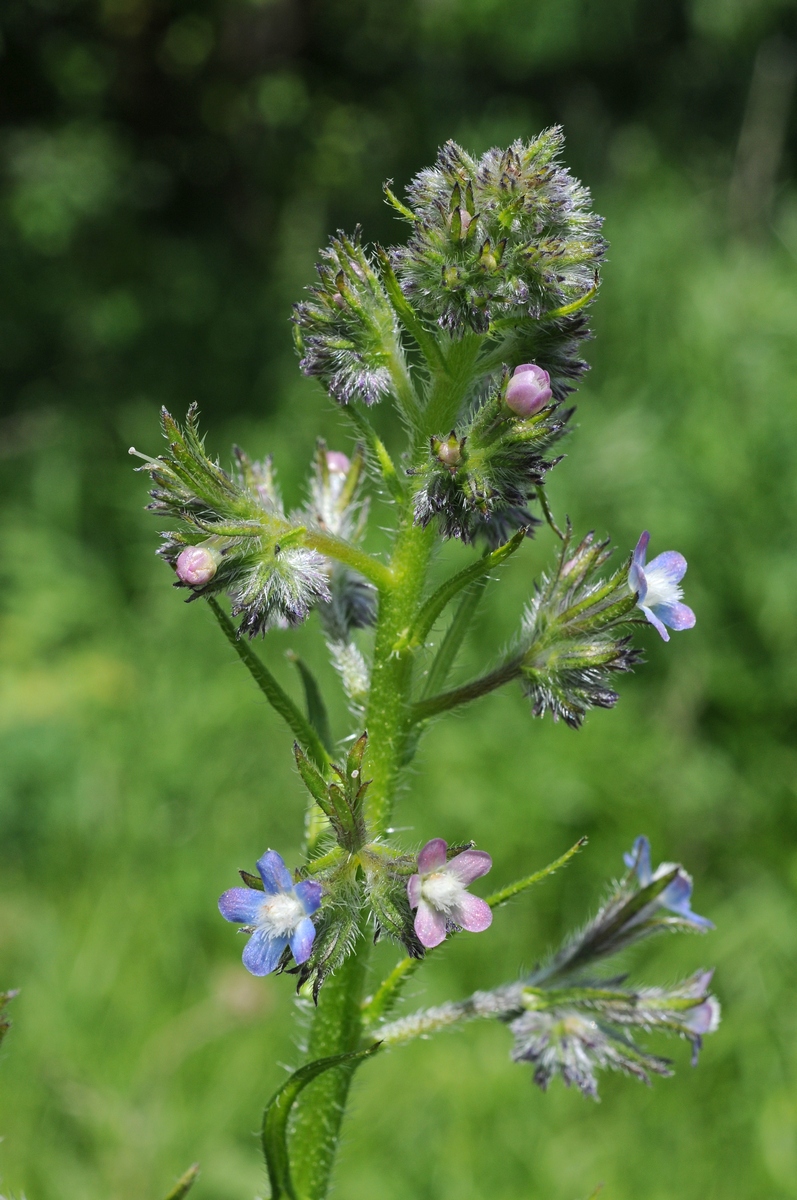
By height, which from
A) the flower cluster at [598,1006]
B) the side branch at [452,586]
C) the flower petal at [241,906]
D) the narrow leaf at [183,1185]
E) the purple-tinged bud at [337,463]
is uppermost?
the purple-tinged bud at [337,463]

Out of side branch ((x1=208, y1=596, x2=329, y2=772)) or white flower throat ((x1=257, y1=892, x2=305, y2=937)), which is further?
side branch ((x1=208, y1=596, x2=329, y2=772))

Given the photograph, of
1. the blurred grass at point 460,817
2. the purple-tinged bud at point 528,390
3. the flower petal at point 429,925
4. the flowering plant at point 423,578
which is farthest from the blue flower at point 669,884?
the blurred grass at point 460,817

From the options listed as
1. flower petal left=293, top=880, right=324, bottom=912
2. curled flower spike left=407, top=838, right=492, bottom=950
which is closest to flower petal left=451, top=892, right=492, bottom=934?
curled flower spike left=407, top=838, right=492, bottom=950

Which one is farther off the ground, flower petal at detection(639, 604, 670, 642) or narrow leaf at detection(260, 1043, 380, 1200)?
flower petal at detection(639, 604, 670, 642)

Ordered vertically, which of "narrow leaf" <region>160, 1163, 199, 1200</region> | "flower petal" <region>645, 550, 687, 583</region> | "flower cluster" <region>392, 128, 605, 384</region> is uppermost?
"flower cluster" <region>392, 128, 605, 384</region>

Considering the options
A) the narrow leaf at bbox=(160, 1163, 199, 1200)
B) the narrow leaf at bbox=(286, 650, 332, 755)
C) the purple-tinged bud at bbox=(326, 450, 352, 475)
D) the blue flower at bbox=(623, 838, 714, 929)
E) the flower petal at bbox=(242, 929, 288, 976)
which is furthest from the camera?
the purple-tinged bud at bbox=(326, 450, 352, 475)

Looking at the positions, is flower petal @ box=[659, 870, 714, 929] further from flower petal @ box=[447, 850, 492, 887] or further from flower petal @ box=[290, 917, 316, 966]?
flower petal @ box=[290, 917, 316, 966]

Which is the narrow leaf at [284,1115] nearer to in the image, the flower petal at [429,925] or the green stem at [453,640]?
the flower petal at [429,925]

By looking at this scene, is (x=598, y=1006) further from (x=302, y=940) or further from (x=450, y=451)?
(x=450, y=451)

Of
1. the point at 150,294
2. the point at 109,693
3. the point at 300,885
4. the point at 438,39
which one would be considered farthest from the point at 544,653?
the point at 438,39
